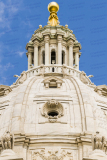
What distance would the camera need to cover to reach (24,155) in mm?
58062

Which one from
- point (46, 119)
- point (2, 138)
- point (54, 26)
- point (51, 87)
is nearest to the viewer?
point (2, 138)

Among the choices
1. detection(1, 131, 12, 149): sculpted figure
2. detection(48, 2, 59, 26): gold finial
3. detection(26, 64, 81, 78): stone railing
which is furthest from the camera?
detection(48, 2, 59, 26): gold finial

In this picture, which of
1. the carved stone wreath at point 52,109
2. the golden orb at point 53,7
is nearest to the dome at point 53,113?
the carved stone wreath at point 52,109

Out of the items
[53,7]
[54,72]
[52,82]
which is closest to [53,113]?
[52,82]

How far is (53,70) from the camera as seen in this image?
71.1m

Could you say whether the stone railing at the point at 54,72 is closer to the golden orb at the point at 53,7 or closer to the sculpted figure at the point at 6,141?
the golden orb at the point at 53,7

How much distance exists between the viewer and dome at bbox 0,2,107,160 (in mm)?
58156

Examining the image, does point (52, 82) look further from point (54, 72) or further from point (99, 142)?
point (99, 142)

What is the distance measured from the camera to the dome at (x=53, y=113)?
58156 mm

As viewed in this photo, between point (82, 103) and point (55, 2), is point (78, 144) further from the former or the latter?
point (55, 2)

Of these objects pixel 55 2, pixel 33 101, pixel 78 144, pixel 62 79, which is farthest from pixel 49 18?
pixel 78 144

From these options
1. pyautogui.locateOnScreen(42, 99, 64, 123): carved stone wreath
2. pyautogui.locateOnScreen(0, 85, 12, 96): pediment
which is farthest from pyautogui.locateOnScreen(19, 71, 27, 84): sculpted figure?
pyautogui.locateOnScreen(42, 99, 64, 123): carved stone wreath

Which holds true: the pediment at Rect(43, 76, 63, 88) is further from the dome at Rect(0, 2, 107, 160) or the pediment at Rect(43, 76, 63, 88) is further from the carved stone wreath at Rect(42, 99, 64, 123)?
the carved stone wreath at Rect(42, 99, 64, 123)

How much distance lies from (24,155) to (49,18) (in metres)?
26.8
